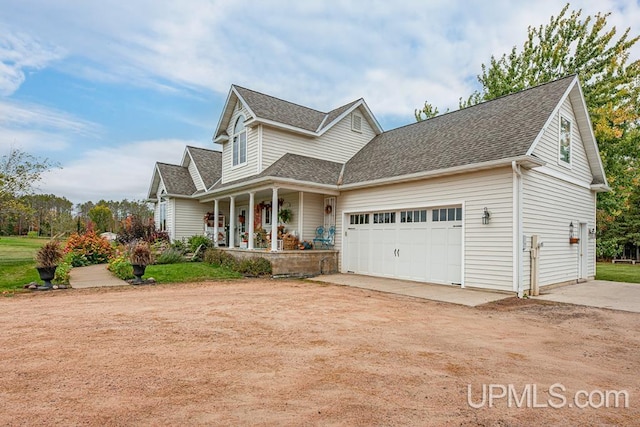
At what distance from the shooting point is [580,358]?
4.61 meters

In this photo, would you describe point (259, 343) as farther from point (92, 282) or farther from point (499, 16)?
point (499, 16)

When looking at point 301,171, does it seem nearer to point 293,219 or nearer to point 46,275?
point 293,219

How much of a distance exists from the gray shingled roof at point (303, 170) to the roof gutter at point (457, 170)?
1388 mm

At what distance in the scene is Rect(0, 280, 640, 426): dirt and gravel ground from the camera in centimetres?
301

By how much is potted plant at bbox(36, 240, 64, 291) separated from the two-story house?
6.44 meters

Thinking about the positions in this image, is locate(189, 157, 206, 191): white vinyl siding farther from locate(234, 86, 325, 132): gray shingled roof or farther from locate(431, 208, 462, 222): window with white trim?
locate(431, 208, 462, 222): window with white trim

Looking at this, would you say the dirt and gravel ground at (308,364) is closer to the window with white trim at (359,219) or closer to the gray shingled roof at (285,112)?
the window with white trim at (359,219)

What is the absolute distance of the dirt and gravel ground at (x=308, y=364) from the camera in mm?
3008

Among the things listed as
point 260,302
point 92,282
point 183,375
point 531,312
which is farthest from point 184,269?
point 531,312

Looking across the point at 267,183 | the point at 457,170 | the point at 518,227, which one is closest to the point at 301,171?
the point at 267,183

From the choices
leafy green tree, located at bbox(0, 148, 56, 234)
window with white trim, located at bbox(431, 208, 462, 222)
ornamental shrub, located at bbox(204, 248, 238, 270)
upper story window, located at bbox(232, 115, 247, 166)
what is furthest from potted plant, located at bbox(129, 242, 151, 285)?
window with white trim, located at bbox(431, 208, 462, 222)

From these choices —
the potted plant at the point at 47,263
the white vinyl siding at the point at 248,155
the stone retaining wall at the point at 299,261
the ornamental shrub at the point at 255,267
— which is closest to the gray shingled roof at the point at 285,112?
the white vinyl siding at the point at 248,155

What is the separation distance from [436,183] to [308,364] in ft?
27.8

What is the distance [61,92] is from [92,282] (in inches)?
356
